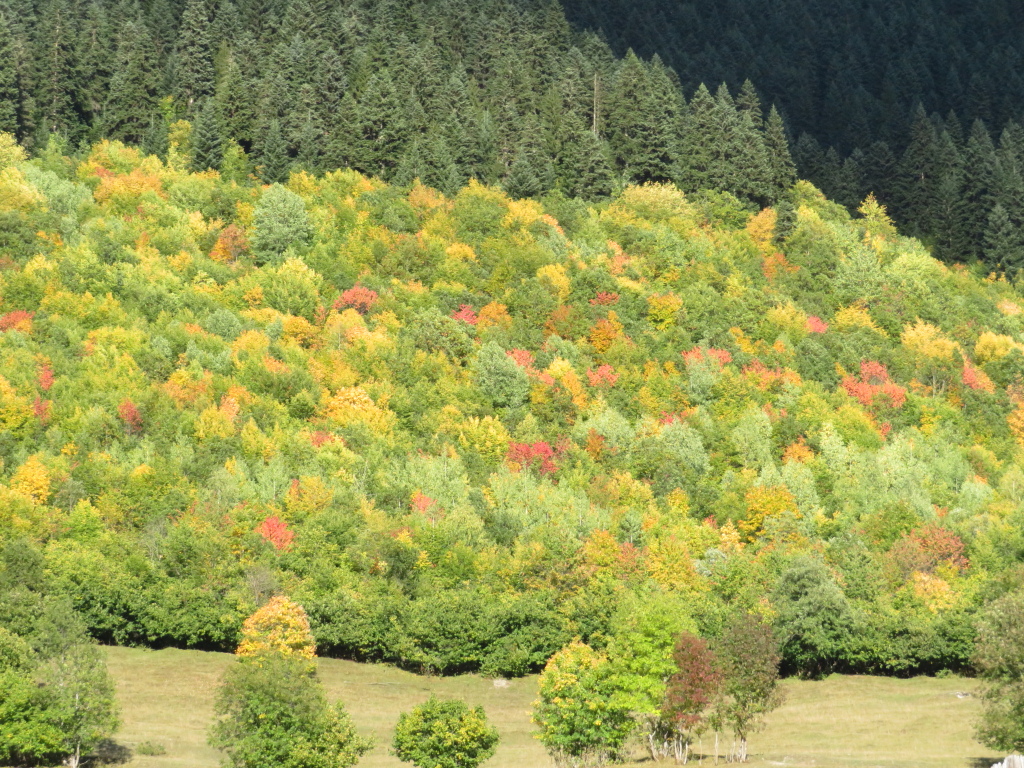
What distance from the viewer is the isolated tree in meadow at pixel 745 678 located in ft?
274

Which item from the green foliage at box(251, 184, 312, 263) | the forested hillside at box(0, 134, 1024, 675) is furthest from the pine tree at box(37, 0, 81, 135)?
the green foliage at box(251, 184, 312, 263)

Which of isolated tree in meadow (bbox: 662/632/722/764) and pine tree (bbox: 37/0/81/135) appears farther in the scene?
pine tree (bbox: 37/0/81/135)

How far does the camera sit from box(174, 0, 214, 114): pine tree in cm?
17138

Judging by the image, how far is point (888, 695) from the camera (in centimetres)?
10956

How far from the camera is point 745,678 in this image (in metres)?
84.1

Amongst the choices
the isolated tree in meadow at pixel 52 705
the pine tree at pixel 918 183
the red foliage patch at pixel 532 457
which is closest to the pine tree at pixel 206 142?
the red foliage patch at pixel 532 457

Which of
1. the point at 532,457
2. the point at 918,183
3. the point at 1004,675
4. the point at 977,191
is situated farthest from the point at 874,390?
the point at 1004,675

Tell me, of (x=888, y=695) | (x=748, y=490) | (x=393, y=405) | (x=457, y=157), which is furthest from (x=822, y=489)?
(x=457, y=157)

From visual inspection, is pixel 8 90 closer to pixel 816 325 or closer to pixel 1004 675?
pixel 816 325

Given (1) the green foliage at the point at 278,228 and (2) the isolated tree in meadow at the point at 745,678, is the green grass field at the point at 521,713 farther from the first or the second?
(1) the green foliage at the point at 278,228

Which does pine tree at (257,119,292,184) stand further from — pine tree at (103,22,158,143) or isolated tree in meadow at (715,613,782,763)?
isolated tree in meadow at (715,613,782,763)

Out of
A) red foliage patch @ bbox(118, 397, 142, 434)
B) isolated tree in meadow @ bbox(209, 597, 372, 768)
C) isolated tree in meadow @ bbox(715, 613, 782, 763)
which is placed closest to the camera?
isolated tree in meadow @ bbox(209, 597, 372, 768)

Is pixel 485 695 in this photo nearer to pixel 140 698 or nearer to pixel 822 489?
pixel 140 698

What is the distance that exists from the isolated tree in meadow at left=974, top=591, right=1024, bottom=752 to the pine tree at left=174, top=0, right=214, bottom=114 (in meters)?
124
